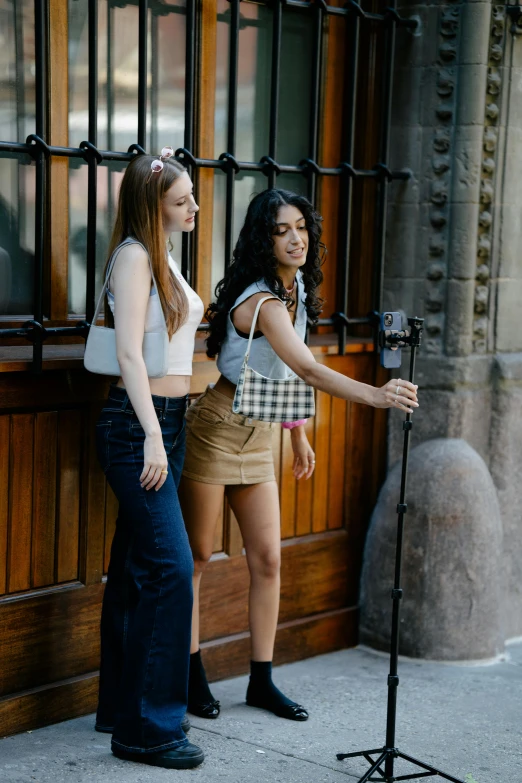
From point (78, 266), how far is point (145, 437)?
954mm

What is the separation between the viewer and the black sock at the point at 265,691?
174 inches

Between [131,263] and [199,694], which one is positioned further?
[199,694]

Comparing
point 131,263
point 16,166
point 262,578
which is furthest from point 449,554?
point 16,166

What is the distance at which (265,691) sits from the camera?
4441mm

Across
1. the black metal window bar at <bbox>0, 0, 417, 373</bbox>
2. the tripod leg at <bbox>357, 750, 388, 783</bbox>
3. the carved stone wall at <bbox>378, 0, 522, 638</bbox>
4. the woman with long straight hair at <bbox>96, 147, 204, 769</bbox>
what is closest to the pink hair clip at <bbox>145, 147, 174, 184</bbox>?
the woman with long straight hair at <bbox>96, 147, 204, 769</bbox>

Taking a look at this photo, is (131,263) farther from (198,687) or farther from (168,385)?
(198,687)

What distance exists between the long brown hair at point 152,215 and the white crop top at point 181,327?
0.10 ft

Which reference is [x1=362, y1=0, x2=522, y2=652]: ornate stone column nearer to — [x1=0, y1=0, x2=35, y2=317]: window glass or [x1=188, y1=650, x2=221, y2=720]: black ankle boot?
[x1=188, y1=650, x2=221, y2=720]: black ankle boot

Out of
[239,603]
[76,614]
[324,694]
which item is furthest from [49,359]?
[324,694]

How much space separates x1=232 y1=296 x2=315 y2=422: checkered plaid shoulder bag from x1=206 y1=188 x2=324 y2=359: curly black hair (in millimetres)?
155

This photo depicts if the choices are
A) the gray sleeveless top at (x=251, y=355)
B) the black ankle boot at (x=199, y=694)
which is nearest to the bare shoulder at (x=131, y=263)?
the gray sleeveless top at (x=251, y=355)

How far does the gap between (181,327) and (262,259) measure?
1.38 feet

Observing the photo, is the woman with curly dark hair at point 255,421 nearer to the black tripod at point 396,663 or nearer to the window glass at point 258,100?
the black tripod at point 396,663

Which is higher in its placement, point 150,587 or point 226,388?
point 226,388
